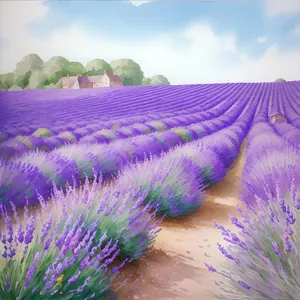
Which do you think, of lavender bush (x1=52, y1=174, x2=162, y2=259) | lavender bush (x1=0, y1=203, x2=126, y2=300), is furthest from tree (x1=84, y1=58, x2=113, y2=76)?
lavender bush (x1=0, y1=203, x2=126, y2=300)

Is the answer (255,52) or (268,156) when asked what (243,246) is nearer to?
(268,156)

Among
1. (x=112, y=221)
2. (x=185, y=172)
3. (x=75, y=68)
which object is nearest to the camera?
(x=112, y=221)

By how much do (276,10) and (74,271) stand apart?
5.63 ft

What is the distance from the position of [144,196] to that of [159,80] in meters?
0.74

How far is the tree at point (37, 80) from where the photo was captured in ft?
6.42

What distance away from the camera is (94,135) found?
282 centimetres

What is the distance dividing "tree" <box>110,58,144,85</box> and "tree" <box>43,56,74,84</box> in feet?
0.92

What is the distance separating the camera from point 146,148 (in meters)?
3.39

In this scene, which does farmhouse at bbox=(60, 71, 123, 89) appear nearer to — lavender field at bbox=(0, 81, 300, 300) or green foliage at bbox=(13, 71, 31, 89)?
lavender field at bbox=(0, 81, 300, 300)

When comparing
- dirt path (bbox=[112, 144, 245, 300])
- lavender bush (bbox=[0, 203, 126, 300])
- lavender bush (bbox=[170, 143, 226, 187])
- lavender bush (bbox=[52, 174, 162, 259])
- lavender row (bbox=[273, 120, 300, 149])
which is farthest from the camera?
lavender bush (bbox=[170, 143, 226, 187])

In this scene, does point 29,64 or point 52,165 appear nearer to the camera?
point 29,64

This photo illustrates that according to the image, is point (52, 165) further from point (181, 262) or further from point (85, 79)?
point (181, 262)

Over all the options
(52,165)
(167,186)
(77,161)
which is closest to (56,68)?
(52,165)

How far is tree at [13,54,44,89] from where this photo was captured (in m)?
1.97
